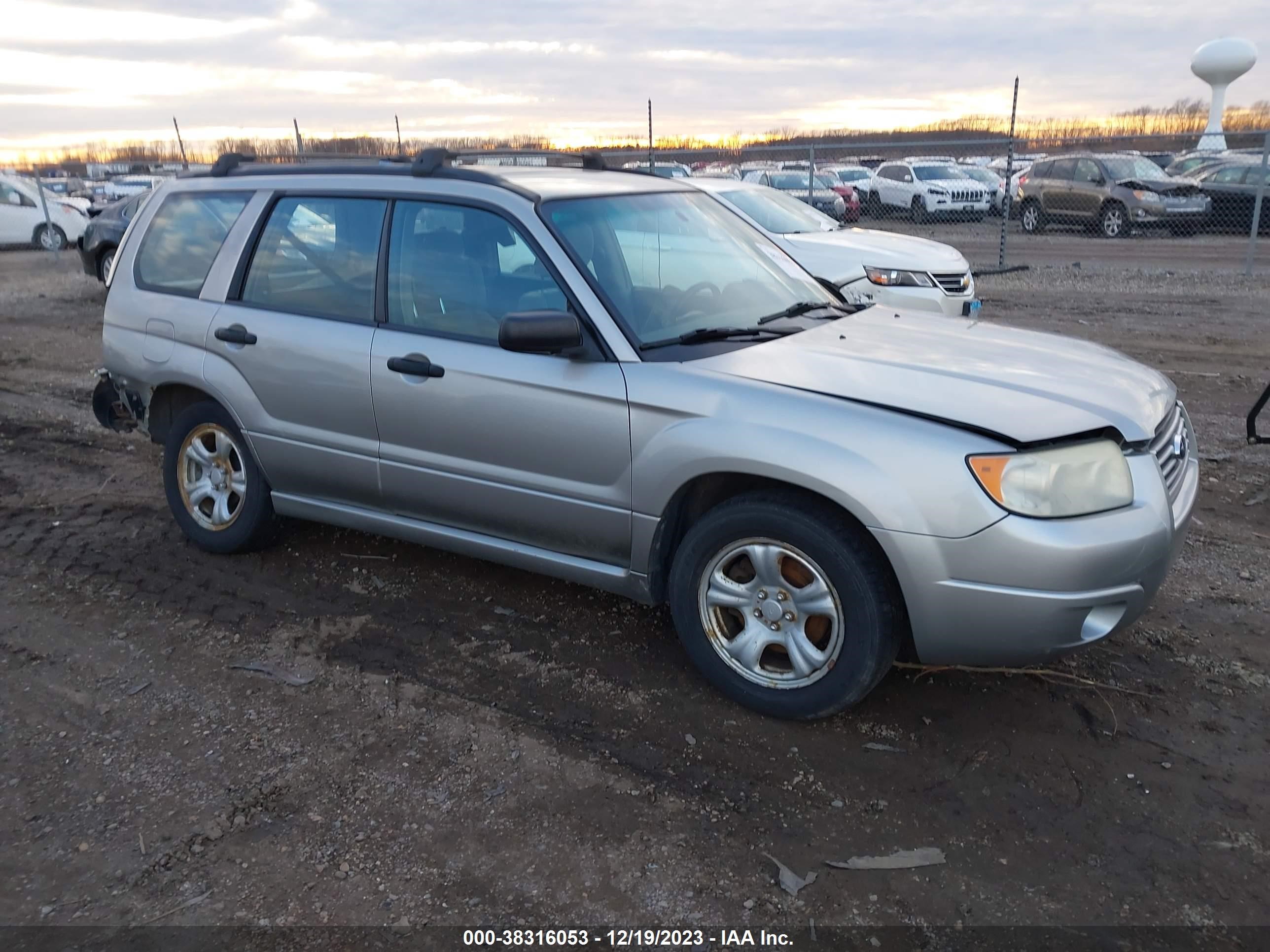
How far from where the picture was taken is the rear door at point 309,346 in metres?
4.26

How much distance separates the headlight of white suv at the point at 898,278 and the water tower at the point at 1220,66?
1553 inches

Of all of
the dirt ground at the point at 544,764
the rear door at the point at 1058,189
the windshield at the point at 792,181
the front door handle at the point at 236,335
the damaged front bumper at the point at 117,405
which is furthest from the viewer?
the windshield at the point at 792,181

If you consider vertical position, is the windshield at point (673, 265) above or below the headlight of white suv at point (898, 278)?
above

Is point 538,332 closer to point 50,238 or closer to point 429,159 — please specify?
point 429,159

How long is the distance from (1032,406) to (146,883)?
302cm

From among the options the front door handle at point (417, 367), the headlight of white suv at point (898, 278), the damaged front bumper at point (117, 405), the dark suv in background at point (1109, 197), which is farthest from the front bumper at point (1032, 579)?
the dark suv in background at point (1109, 197)

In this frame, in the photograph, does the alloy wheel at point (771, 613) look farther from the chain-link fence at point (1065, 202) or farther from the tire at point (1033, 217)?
the tire at point (1033, 217)

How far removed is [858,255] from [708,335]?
5.96 m

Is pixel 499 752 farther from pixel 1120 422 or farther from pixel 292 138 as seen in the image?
pixel 292 138

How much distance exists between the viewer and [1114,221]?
19250 mm

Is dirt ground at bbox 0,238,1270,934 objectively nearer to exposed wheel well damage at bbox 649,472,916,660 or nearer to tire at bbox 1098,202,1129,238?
exposed wheel well damage at bbox 649,472,916,660

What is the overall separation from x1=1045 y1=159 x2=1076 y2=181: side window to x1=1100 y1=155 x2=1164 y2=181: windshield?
0.60 meters

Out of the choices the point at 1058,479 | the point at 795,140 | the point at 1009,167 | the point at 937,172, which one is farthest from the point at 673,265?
the point at 795,140

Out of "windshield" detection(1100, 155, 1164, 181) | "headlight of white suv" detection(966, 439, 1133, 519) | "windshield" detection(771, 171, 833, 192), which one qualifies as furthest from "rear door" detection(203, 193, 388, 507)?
"windshield" detection(771, 171, 833, 192)
